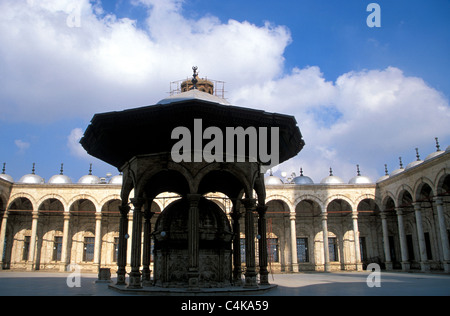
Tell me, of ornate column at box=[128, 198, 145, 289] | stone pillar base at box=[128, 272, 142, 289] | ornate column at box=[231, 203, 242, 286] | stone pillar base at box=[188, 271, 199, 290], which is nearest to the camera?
A: stone pillar base at box=[188, 271, 199, 290]

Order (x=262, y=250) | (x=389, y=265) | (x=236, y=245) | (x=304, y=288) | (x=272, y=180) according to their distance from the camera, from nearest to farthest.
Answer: (x=262, y=250) → (x=304, y=288) → (x=236, y=245) → (x=389, y=265) → (x=272, y=180)

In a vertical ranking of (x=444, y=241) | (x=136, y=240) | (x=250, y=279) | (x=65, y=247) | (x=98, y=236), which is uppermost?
(x=98, y=236)

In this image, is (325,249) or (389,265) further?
(325,249)

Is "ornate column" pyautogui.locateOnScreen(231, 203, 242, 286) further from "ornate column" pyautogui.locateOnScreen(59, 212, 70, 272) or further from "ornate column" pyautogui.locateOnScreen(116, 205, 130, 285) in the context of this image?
"ornate column" pyautogui.locateOnScreen(59, 212, 70, 272)

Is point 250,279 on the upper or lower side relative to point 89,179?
lower

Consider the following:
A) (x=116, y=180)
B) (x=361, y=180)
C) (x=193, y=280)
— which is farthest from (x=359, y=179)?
(x=193, y=280)

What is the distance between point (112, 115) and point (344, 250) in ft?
85.2

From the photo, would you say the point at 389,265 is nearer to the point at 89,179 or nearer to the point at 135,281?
the point at 135,281

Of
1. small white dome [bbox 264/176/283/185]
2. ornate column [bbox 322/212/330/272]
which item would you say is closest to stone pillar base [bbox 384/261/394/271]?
ornate column [bbox 322/212/330/272]

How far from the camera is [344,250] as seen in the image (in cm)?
3077
